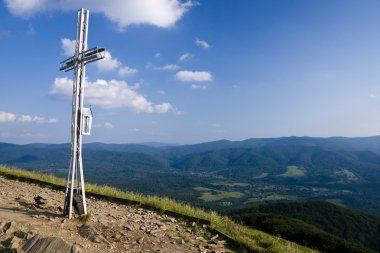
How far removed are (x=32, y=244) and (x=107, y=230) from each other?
287 cm

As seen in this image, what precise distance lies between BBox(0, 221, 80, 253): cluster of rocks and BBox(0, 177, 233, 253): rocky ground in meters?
0.04

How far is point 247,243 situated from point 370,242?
123m

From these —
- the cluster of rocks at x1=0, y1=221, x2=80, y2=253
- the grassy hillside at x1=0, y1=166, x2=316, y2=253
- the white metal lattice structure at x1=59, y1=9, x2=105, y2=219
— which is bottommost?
the grassy hillside at x1=0, y1=166, x2=316, y2=253

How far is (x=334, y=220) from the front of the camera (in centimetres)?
13375

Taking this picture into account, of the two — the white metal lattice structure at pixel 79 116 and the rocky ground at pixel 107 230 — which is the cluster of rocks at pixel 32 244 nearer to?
the rocky ground at pixel 107 230

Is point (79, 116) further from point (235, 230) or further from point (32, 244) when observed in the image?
point (235, 230)

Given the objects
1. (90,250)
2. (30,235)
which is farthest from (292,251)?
(30,235)

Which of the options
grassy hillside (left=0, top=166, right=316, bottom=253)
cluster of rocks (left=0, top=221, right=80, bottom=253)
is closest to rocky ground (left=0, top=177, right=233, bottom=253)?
cluster of rocks (left=0, top=221, right=80, bottom=253)

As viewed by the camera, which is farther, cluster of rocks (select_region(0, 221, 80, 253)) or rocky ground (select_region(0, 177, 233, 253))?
rocky ground (select_region(0, 177, 233, 253))

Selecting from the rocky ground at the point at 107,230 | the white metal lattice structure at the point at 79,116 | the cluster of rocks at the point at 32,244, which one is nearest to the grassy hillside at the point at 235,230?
the rocky ground at the point at 107,230

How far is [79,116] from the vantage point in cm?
1526

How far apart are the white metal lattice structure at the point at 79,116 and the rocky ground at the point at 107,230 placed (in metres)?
0.92

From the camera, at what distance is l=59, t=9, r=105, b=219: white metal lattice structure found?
14781mm

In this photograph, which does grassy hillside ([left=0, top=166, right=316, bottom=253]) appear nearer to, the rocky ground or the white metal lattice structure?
the rocky ground
